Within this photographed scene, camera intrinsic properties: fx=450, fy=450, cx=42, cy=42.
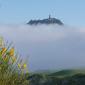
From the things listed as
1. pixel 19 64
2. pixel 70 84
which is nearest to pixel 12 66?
pixel 19 64

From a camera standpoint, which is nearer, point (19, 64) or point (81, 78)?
point (19, 64)

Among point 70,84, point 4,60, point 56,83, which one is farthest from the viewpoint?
point 56,83

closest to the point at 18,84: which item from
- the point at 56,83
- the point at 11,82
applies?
the point at 11,82

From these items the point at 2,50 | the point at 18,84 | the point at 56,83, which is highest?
the point at 2,50

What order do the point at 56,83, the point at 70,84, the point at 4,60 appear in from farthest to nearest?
the point at 56,83 < the point at 70,84 < the point at 4,60

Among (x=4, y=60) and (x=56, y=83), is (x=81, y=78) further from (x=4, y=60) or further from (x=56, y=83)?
(x=4, y=60)

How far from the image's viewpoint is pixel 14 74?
9250 millimetres

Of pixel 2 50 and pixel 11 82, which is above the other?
pixel 2 50

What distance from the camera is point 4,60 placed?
29.6ft

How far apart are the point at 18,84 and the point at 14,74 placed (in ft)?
0.74

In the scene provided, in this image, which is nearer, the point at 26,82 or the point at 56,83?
the point at 26,82

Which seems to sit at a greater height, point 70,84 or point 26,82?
point 26,82

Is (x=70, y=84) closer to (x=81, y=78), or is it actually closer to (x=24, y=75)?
(x=81, y=78)

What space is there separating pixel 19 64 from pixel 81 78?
124m
